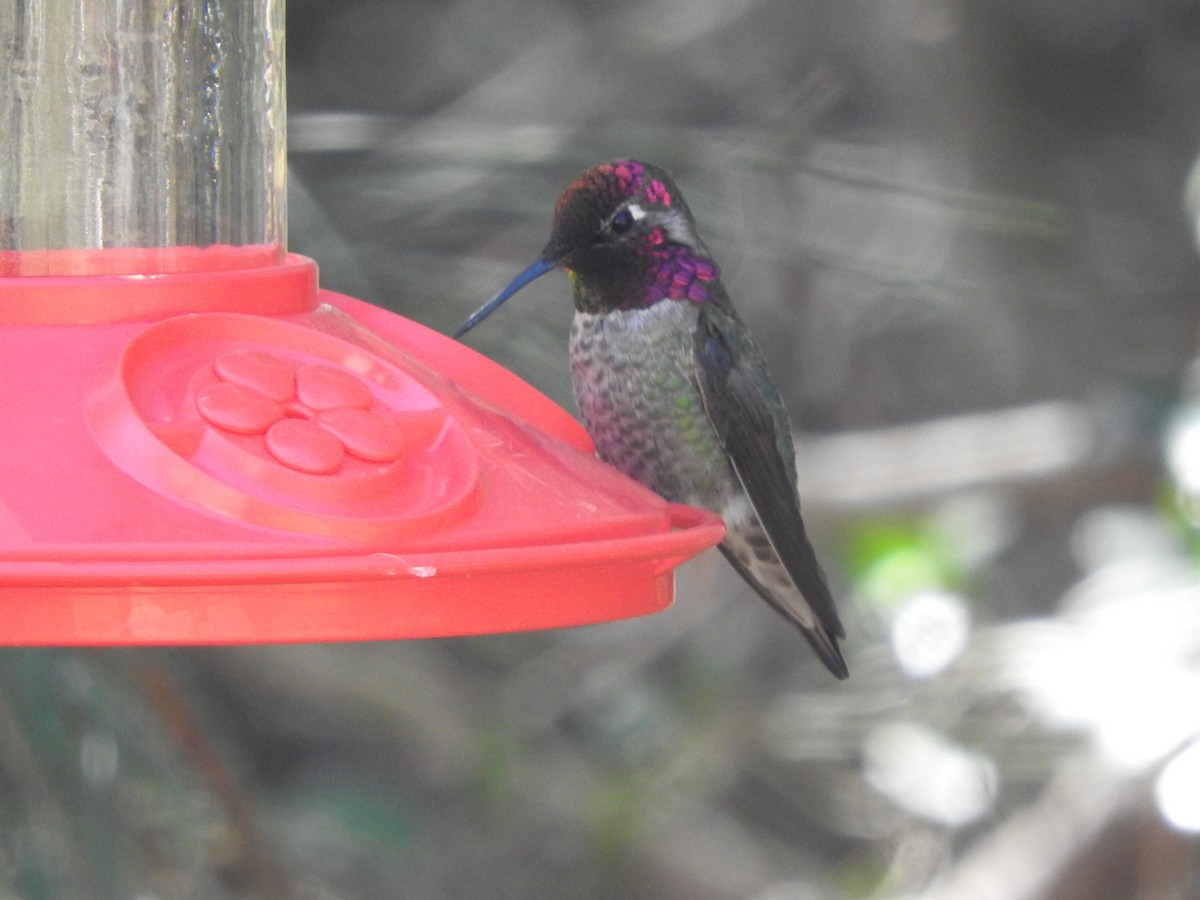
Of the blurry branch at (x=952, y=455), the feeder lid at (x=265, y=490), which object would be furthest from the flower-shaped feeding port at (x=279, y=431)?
the blurry branch at (x=952, y=455)

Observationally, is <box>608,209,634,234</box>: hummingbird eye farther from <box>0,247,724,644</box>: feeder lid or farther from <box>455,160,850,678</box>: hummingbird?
<box>0,247,724,644</box>: feeder lid

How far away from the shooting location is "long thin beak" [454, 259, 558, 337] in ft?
8.38

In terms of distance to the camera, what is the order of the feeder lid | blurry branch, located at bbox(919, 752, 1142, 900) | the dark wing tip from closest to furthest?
the feeder lid
the dark wing tip
blurry branch, located at bbox(919, 752, 1142, 900)

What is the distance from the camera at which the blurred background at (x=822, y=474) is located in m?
4.08

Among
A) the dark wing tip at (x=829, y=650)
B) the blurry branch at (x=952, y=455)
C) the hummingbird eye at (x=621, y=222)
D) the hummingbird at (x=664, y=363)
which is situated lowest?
the blurry branch at (x=952, y=455)

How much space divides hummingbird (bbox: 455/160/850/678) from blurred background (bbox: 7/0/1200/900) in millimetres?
829

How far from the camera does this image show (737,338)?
3061 mm

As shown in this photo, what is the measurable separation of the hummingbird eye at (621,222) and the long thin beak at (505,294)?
136 mm

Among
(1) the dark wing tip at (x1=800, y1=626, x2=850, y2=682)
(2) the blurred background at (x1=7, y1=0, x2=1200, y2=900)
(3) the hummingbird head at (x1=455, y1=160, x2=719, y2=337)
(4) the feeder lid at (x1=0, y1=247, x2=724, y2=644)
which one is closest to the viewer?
(4) the feeder lid at (x1=0, y1=247, x2=724, y2=644)

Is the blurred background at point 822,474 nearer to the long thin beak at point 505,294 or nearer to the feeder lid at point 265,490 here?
the long thin beak at point 505,294

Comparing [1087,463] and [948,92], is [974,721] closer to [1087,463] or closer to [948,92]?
[1087,463]

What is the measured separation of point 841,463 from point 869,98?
3.58 ft

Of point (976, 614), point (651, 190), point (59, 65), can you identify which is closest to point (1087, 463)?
point (976, 614)

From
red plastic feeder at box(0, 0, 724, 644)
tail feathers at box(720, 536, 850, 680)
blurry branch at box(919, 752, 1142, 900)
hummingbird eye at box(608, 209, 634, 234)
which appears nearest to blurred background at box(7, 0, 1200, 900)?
blurry branch at box(919, 752, 1142, 900)
